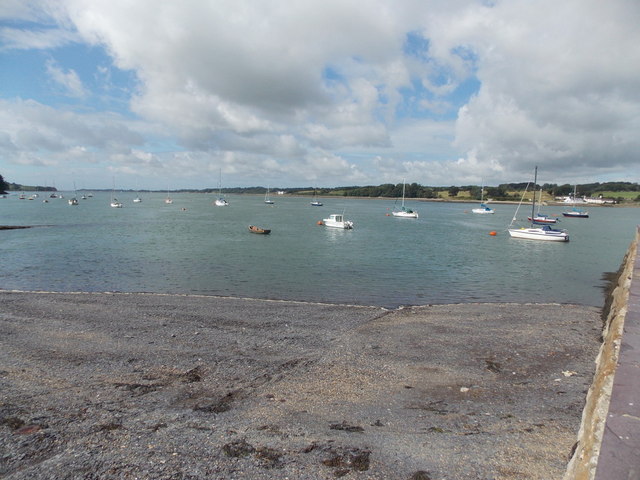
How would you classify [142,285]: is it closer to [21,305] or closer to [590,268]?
[21,305]

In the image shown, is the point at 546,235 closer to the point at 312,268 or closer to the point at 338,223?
the point at 338,223

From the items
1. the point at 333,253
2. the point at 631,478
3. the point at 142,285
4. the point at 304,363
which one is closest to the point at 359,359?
the point at 304,363

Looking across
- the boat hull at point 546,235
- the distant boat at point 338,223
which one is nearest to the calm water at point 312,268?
the boat hull at point 546,235

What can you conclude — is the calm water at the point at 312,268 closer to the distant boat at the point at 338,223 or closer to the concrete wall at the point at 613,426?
the concrete wall at the point at 613,426

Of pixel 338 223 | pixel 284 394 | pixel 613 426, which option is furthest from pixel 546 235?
pixel 613 426

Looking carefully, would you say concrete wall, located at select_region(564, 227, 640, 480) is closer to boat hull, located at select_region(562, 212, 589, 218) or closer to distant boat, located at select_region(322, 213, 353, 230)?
distant boat, located at select_region(322, 213, 353, 230)

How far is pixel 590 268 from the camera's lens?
38.3 m

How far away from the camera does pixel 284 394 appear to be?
986 cm

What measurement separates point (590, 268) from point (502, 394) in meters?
34.9

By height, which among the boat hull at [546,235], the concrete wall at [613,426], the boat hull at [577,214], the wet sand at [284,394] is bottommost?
the boat hull at [577,214]

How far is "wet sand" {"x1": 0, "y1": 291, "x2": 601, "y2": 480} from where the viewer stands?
6.85 meters

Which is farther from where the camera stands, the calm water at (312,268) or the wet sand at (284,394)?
the calm water at (312,268)

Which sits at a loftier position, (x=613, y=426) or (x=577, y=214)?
(x=613, y=426)

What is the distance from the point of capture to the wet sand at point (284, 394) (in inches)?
270
